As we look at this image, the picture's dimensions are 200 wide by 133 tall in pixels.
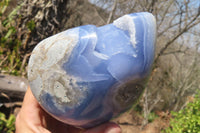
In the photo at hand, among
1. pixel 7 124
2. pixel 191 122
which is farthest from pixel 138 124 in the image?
pixel 7 124

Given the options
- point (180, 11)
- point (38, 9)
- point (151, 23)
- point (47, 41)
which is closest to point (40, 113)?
point (47, 41)

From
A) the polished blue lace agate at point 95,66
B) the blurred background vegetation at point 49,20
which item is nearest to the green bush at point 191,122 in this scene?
the blurred background vegetation at point 49,20

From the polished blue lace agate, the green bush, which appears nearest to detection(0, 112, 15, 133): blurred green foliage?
the polished blue lace agate

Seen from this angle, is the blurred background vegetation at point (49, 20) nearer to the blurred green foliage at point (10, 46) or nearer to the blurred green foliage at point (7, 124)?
the blurred green foliage at point (10, 46)

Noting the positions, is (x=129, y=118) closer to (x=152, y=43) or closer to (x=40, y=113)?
(x=40, y=113)

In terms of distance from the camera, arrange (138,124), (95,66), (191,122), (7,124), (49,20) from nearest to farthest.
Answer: (95,66) → (7,124) → (191,122) → (49,20) → (138,124)

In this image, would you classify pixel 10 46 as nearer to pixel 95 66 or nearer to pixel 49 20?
pixel 49 20
